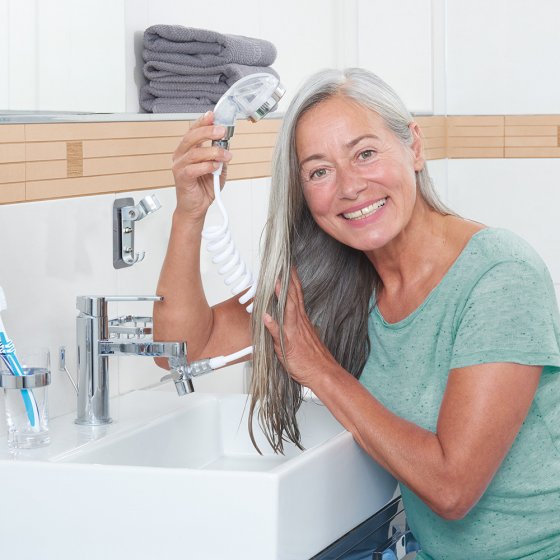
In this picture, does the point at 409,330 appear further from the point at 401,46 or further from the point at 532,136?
the point at 532,136

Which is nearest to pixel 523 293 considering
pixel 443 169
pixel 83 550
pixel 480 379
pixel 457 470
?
pixel 480 379

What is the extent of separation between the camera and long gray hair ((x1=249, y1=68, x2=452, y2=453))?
164 centimetres

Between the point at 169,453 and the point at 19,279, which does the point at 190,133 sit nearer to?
the point at 19,279

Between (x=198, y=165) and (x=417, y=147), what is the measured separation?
35 cm

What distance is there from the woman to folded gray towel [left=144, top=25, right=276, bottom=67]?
1.53 ft

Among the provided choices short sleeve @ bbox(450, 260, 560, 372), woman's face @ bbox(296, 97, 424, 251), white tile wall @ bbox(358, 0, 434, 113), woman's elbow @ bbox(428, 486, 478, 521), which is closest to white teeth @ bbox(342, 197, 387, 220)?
woman's face @ bbox(296, 97, 424, 251)

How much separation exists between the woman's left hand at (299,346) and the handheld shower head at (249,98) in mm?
280

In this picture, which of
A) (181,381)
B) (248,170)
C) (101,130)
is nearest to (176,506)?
(181,381)

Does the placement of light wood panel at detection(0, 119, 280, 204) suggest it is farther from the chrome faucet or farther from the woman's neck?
the woman's neck

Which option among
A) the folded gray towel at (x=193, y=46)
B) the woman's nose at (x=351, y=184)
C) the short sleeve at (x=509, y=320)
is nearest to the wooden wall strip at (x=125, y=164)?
the folded gray towel at (x=193, y=46)

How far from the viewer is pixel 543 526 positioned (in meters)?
1.58

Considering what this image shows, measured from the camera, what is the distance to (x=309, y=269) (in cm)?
180

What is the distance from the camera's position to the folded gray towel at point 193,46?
6.81ft

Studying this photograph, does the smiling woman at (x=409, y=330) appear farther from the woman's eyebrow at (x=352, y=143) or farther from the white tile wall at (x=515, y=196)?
the white tile wall at (x=515, y=196)
